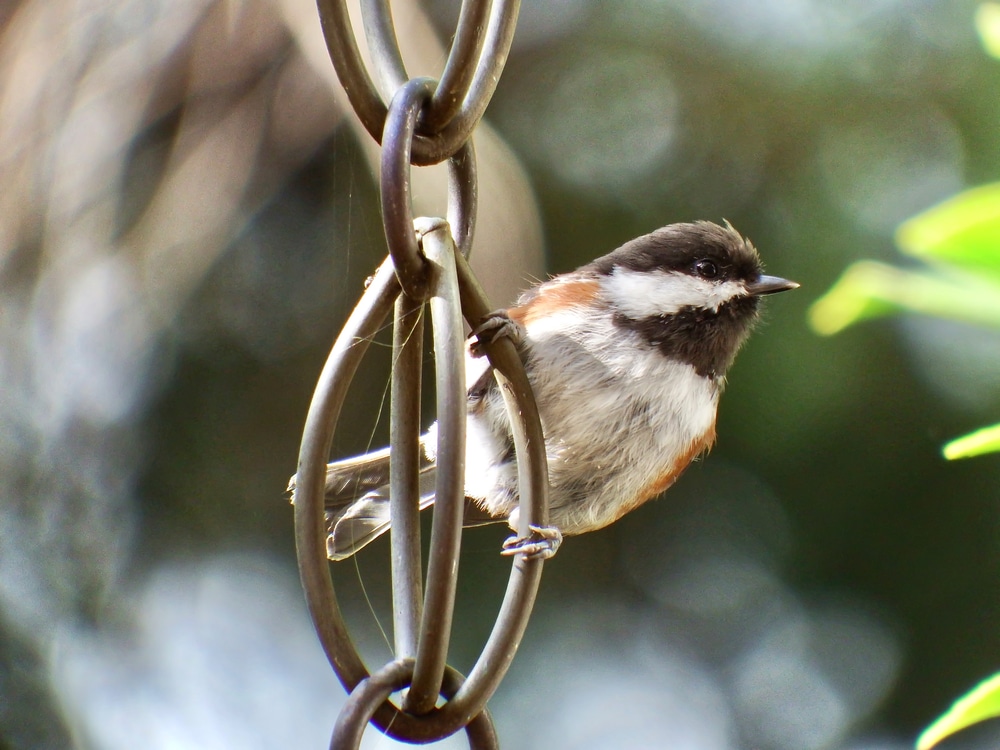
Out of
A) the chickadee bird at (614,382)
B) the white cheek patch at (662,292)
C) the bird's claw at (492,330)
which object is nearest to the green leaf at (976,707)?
the bird's claw at (492,330)

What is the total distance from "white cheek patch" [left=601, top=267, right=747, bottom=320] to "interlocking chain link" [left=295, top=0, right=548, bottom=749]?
0.80m

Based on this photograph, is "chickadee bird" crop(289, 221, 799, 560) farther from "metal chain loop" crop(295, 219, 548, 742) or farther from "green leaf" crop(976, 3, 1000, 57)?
"green leaf" crop(976, 3, 1000, 57)

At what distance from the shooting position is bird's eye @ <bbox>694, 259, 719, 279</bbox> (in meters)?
1.72

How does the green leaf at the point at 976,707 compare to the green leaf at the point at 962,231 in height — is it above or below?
below

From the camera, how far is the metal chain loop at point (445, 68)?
0.76m

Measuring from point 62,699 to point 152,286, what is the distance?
3.11 feet

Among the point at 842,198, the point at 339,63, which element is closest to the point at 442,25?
the point at 842,198

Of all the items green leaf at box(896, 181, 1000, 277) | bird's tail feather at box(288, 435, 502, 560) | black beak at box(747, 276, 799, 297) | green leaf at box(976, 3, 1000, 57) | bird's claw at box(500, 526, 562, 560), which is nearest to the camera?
green leaf at box(896, 181, 1000, 277)

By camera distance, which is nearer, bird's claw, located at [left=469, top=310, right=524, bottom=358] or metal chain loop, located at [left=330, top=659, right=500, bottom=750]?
metal chain loop, located at [left=330, top=659, right=500, bottom=750]

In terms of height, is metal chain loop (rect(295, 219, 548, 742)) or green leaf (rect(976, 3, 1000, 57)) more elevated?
green leaf (rect(976, 3, 1000, 57))

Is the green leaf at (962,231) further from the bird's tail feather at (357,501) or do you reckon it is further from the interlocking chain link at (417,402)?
the bird's tail feather at (357,501)

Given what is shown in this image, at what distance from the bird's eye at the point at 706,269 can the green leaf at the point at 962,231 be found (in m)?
1.15

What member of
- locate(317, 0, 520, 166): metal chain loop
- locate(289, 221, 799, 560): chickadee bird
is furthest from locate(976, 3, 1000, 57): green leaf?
locate(289, 221, 799, 560): chickadee bird

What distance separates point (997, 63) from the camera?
92.8 inches
